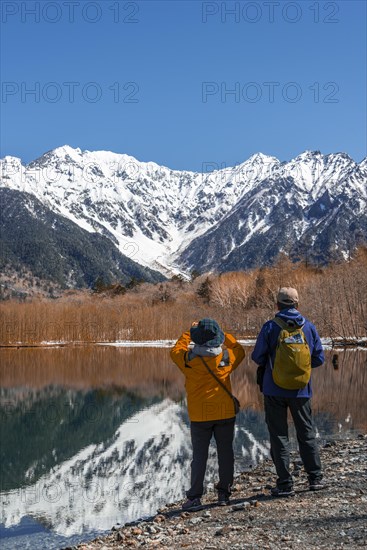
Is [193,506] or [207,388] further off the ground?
→ [207,388]

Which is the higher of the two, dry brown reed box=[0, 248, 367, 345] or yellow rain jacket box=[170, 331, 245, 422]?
dry brown reed box=[0, 248, 367, 345]

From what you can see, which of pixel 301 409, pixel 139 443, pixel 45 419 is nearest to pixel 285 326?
pixel 301 409

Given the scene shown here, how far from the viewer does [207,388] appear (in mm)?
9352

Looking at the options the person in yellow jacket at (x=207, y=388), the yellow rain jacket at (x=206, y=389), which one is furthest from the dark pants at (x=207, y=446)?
the yellow rain jacket at (x=206, y=389)

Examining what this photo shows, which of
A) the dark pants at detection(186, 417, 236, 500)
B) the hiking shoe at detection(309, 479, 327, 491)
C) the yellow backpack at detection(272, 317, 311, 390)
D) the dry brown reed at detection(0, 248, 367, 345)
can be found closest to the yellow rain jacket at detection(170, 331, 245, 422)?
the dark pants at detection(186, 417, 236, 500)

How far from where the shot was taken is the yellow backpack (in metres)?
8.98

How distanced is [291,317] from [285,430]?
1564 millimetres

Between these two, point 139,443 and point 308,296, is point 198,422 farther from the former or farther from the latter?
point 308,296

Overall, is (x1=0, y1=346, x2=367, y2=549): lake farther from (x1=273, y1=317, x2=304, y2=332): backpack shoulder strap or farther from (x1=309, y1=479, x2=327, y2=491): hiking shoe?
(x1=273, y1=317, x2=304, y2=332): backpack shoulder strap

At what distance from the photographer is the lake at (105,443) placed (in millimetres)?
12570

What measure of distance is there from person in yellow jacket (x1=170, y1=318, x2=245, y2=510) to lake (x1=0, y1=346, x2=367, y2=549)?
3.07 m

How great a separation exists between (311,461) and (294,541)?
2008 millimetres

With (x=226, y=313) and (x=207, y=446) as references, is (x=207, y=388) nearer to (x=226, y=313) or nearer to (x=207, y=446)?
(x=207, y=446)

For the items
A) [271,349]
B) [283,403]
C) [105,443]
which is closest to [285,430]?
[283,403]
